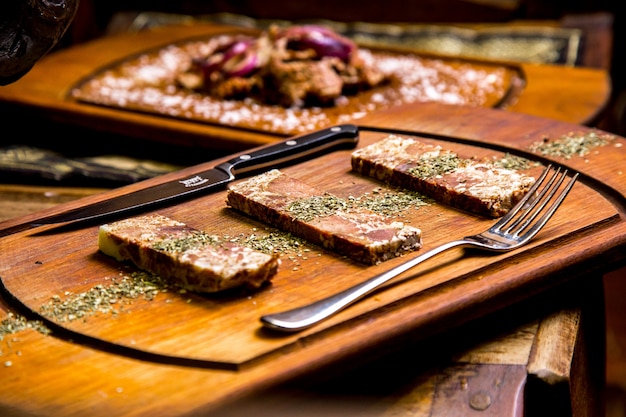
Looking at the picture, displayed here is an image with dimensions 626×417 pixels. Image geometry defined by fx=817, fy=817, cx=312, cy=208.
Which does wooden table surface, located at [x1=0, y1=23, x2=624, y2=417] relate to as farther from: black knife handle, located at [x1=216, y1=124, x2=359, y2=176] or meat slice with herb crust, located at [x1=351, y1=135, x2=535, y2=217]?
black knife handle, located at [x1=216, y1=124, x2=359, y2=176]

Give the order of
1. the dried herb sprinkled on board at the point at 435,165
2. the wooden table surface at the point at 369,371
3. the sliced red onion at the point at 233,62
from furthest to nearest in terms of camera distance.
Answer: the sliced red onion at the point at 233,62
the dried herb sprinkled on board at the point at 435,165
the wooden table surface at the point at 369,371

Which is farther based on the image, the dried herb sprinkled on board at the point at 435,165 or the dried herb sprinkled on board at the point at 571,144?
the dried herb sprinkled on board at the point at 571,144

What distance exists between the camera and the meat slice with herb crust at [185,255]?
113 centimetres

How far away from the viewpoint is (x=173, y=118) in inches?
90.0

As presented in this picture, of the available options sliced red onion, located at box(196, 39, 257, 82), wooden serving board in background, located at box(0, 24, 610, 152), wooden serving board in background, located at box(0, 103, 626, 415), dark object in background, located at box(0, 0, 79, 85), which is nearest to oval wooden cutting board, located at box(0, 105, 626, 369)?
wooden serving board in background, located at box(0, 103, 626, 415)

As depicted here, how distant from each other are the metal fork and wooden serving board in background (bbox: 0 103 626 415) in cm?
2

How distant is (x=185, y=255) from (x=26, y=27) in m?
0.44

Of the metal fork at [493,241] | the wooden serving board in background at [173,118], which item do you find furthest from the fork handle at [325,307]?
the wooden serving board in background at [173,118]

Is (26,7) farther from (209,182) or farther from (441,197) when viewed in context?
(441,197)

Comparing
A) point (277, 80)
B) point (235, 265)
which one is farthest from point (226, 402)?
point (277, 80)

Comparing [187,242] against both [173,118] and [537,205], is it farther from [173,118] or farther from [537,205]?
[173,118]

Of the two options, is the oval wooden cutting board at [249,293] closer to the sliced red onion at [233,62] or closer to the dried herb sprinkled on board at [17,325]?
the dried herb sprinkled on board at [17,325]

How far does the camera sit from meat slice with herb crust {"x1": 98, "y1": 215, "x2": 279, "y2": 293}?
1.13 m

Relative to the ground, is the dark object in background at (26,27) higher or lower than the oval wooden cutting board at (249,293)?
higher
